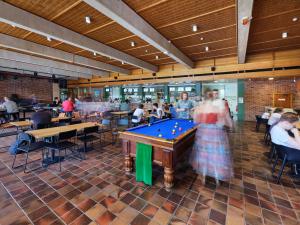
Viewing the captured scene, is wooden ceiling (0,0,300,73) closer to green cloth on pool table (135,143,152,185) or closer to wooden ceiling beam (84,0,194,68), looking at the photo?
wooden ceiling beam (84,0,194,68)

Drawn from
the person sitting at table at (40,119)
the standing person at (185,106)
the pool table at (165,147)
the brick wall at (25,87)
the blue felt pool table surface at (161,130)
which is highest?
the brick wall at (25,87)

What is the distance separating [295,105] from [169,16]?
8.89 metres

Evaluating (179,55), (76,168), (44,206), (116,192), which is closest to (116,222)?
(116,192)

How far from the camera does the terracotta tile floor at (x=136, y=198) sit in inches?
76.4

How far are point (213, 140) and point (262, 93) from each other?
28.1ft

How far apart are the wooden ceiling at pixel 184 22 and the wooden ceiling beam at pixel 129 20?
135mm

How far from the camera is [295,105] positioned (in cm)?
809

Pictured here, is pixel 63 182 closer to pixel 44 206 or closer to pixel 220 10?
pixel 44 206

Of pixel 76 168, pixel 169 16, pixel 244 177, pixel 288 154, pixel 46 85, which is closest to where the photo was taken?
pixel 288 154

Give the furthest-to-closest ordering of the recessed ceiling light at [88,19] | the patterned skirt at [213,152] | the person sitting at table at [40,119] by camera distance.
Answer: the person sitting at table at [40,119]
the recessed ceiling light at [88,19]
the patterned skirt at [213,152]

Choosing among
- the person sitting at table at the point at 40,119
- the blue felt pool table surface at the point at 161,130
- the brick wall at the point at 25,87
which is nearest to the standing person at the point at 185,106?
the blue felt pool table surface at the point at 161,130

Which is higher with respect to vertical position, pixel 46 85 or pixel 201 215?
pixel 46 85

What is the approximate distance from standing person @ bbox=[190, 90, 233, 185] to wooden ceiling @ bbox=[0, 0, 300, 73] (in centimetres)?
224

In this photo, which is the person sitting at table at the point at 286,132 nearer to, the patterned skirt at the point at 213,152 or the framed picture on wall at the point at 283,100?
the patterned skirt at the point at 213,152
